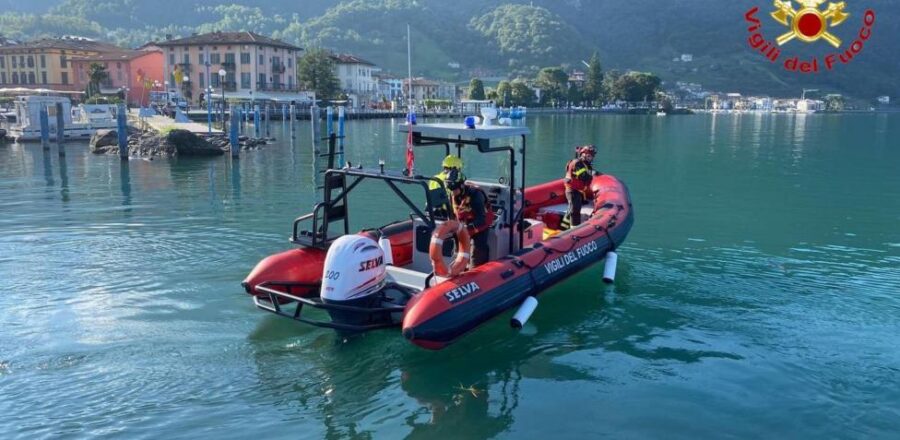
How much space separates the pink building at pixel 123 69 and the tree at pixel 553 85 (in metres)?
65.1

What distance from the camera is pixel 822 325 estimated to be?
930 centimetres

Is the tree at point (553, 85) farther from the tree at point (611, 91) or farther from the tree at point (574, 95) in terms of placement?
the tree at point (611, 91)

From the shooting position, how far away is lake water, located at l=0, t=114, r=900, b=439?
6.74 m

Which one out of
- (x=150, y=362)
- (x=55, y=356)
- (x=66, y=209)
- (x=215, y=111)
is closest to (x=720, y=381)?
(x=150, y=362)

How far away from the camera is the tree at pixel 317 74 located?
8638 cm

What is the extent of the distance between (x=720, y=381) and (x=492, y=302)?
2679mm

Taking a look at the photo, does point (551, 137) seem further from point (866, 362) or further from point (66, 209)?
point (866, 362)

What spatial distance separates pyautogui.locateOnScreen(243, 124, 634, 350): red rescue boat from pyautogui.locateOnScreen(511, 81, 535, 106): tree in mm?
102445

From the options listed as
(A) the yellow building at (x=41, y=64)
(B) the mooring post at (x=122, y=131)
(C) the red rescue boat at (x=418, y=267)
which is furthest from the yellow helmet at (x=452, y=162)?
(A) the yellow building at (x=41, y=64)

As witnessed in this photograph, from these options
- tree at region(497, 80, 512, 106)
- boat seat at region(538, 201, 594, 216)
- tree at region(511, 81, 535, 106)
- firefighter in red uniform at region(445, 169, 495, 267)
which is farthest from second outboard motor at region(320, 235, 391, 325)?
tree at region(511, 81, 535, 106)

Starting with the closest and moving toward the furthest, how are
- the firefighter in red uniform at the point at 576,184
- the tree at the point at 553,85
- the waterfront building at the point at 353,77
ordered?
the firefighter in red uniform at the point at 576,184 < the waterfront building at the point at 353,77 < the tree at the point at 553,85

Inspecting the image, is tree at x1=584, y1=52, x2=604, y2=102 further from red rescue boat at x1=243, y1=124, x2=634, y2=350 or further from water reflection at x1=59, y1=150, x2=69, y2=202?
red rescue boat at x1=243, y1=124, x2=634, y2=350

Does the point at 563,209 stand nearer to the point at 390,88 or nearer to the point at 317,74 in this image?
the point at 317,74

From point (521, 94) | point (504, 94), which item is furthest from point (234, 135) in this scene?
point (521, 94)
